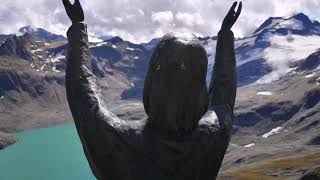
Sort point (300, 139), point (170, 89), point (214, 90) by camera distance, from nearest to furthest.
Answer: point (170, 89), point (214, 90), point (300, 139)

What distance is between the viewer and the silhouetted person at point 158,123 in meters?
4.23

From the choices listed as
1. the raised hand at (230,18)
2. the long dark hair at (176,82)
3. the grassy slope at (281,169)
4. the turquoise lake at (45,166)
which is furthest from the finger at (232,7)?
the turquoise lake at (45,166)

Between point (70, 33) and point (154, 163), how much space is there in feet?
4.24

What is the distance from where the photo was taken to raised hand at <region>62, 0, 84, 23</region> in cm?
454

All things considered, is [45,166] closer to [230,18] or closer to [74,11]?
[230,18]

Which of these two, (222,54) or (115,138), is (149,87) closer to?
(115,138)

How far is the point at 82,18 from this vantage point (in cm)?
459

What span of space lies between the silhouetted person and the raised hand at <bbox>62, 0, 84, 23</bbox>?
27 mm

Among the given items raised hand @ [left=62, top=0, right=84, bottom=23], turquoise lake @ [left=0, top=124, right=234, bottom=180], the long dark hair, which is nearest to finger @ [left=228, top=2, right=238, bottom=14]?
the long dark hair

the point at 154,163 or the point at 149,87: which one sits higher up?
the point at 149,87

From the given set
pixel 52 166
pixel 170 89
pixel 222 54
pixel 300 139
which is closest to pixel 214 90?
pixel 222 54

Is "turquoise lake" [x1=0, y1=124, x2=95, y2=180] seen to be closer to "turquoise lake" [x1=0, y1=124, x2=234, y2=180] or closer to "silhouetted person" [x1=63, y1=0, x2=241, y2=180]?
"turquoise lake" [x1=0, y1=124, x2=234, y2=180]

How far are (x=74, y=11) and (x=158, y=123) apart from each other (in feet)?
3.85

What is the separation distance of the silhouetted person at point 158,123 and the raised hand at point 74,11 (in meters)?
0.03
